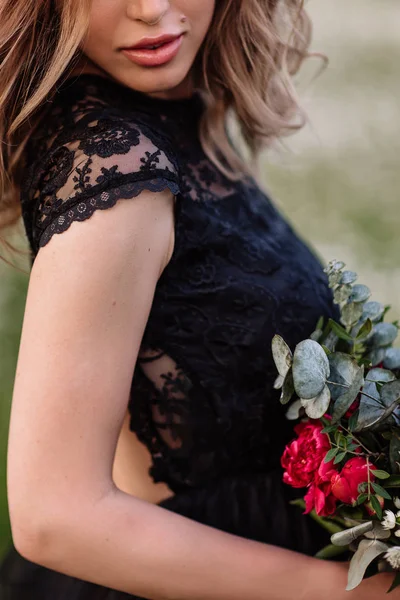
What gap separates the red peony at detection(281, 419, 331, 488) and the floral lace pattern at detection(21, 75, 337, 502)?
0.22m

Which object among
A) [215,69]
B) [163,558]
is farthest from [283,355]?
[215,69]

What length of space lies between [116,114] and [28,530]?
742 millimetres

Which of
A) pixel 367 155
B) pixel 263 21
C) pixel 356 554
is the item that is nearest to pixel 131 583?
pixel 356 554

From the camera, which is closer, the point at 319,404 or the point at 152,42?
the point at 319,404

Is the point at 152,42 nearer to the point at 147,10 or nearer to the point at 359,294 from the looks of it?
the point at 147,10

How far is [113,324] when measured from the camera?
54.2 inches

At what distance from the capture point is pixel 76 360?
4.44ft

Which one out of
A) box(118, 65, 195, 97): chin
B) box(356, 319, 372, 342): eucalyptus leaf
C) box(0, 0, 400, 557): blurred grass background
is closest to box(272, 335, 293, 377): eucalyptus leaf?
box(356, 319, 372, 342): eucalyptus leaf

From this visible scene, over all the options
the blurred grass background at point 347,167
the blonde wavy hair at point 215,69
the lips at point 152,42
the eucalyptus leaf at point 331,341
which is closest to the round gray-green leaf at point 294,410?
the eucalyptus leaf at point 331,341

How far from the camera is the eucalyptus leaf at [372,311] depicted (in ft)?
5.46

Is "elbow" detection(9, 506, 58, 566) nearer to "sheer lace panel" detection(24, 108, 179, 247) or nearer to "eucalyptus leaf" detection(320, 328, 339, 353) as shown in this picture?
"sheer lace panel" detection(24, 108, 179, 247)

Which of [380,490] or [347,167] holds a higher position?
[380,490]

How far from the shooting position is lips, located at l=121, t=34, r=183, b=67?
1553 mm

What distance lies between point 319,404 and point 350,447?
0.33ft
